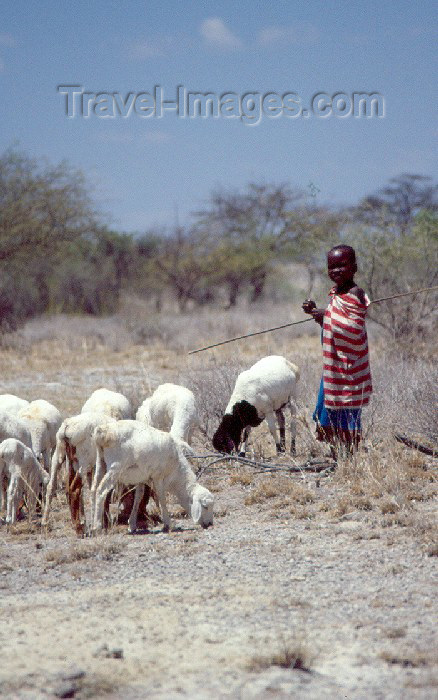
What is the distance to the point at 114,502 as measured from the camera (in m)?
7.82

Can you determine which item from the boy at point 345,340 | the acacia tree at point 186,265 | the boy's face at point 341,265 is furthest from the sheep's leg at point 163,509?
the acacia tree at point 186,265

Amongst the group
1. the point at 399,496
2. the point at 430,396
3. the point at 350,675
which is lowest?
the point at 350,675

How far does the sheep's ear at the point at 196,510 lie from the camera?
22.5 ft

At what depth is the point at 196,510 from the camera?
6891mm

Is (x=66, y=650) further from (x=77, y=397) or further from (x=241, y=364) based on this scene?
(x=77, y=397)

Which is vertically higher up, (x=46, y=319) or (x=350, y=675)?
(x=46, y=319)

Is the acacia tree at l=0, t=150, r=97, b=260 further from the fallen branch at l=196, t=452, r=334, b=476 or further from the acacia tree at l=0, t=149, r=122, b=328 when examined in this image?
the fallen branch at l=196, t=452, r=334, b=476

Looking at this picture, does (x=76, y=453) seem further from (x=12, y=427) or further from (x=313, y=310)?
(x=313, y=310)

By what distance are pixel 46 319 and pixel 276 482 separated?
69.6ft

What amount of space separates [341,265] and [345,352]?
726mm

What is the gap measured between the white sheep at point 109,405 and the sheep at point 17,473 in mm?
911

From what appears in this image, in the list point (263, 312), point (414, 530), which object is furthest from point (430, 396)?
point (263, 312)

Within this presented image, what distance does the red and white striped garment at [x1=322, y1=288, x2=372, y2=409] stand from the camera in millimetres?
7609

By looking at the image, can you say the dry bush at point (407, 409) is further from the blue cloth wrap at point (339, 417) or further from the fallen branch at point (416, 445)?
the blue cloth wrap at point (339, 417)
